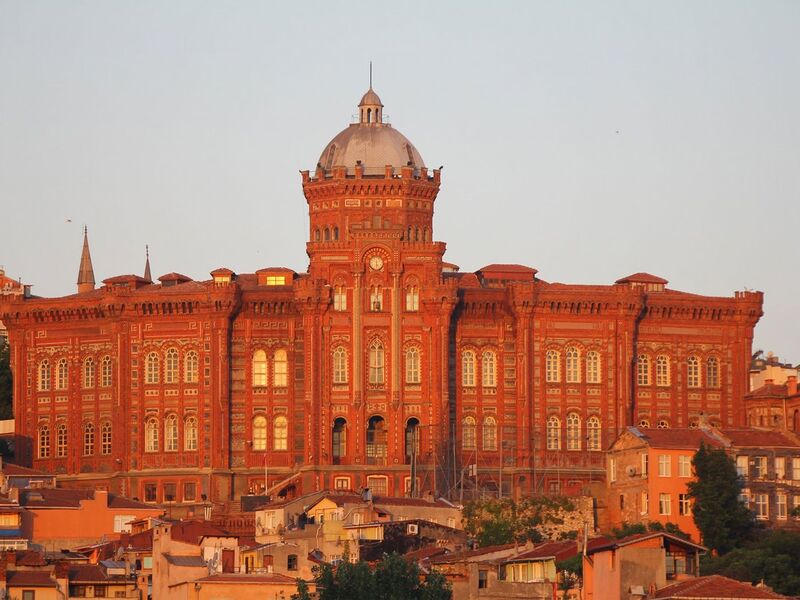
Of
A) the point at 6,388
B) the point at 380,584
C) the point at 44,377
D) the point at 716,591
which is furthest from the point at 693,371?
the point at 716,591

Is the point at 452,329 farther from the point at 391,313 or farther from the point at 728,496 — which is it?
the point at 728,496

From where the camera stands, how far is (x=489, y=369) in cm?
15262

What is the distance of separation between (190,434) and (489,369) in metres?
15.8

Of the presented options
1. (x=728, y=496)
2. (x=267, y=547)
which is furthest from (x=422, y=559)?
(x=728, y=496)

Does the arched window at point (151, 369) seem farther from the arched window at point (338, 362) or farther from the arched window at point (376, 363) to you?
the arched window at point (376, 363)

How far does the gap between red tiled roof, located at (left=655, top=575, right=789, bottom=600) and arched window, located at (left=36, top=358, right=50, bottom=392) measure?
65082 mm

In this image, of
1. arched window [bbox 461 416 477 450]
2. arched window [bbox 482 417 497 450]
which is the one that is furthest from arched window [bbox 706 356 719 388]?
arched window [bbox 461 416 477 450]

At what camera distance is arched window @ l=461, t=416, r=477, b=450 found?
151375mm

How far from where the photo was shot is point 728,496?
12544cm

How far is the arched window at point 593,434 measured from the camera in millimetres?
152125

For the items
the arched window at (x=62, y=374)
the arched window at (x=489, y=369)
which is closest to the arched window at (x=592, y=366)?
the arched window at (x=489, y=369)

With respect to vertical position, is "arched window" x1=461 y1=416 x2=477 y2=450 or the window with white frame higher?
"arched window" x1=461 y1=416 x2=477 y2=450

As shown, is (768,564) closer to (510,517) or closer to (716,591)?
(716,591)

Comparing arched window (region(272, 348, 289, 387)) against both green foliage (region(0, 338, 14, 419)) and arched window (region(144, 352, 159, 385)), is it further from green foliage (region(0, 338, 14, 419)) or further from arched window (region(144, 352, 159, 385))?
green foliage (region(0, 338, 14, 419))
